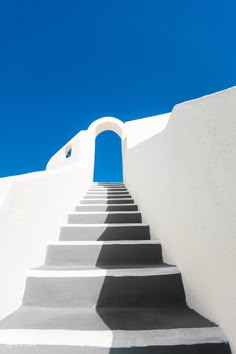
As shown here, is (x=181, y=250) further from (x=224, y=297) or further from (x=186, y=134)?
(x=186, y=134)

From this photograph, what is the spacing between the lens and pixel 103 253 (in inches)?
59.6

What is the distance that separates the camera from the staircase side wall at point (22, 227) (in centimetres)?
104

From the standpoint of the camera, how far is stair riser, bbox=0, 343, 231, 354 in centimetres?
81

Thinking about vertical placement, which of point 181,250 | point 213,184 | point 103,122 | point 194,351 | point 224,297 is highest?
point 103,122

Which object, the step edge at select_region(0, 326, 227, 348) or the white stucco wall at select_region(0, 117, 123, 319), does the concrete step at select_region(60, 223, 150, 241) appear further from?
the step edge at select_region(0, 326, 227, 348)

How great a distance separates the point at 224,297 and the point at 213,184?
0.48 m

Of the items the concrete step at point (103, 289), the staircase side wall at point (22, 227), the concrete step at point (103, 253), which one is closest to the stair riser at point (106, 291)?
the concrete step at point (103, 289)

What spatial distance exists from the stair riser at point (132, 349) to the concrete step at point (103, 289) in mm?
325

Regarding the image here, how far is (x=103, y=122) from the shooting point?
18.9ft

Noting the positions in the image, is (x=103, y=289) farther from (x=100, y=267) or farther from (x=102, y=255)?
(x=102, y=255)

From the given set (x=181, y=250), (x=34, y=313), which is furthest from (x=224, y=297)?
(x=34, y=313)

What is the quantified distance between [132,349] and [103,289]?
406 mm

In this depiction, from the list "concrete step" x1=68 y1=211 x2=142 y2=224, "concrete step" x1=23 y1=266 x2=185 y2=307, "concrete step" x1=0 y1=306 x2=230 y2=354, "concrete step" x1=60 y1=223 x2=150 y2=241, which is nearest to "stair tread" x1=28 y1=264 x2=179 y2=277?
"concrete step" x1=23 y1=266 x2=185 y2=307

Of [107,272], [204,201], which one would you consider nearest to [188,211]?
[204,201]
